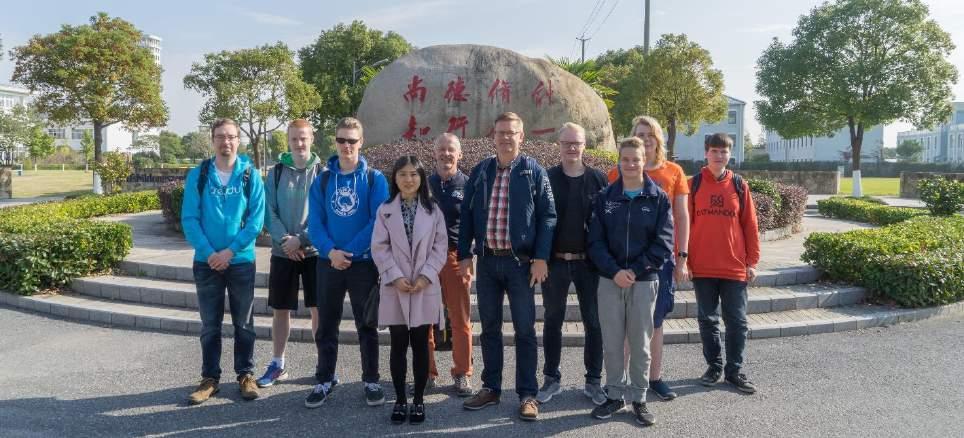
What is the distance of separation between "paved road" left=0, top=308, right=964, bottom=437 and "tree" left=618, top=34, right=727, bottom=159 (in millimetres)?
17639

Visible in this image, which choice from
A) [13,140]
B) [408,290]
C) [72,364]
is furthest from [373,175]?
[13,140]

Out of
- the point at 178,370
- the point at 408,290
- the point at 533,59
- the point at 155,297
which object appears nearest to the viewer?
the point at 408,290

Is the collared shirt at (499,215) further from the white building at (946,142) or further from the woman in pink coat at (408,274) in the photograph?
the white building at (946,142)

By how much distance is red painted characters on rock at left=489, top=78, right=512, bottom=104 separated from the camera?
428 inches

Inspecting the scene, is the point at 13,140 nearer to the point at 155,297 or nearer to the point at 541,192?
the point at 155,297

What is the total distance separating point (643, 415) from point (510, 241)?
1.21 m

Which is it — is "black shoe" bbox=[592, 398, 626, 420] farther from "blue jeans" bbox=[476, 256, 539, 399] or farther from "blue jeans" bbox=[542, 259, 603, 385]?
"blue jeans" bbox=[476, 256, 539, 399]

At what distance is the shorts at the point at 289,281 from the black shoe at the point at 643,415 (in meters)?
2.10

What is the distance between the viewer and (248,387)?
3.99 metres

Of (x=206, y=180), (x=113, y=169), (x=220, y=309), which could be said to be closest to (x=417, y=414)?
(x=220, y=309)

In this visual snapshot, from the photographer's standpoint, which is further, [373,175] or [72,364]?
[72,364]

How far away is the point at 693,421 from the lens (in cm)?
364

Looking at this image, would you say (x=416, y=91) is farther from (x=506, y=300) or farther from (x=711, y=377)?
(x=711, y=377)

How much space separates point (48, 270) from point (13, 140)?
51.0 metres
